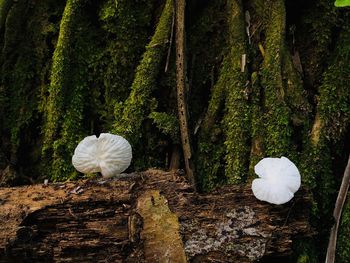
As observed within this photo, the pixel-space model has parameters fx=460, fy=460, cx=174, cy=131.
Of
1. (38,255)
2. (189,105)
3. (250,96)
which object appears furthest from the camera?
(189,105)

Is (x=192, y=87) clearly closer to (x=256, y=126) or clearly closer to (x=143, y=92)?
(x=143, y=92)

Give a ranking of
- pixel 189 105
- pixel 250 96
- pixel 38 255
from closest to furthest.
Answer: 1. pixel 38 255
2. pixel 250 96
3. pixel 189 105

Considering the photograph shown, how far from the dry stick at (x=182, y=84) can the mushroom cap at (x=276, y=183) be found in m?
0.73

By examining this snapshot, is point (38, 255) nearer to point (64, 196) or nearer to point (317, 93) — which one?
point (64, 196)

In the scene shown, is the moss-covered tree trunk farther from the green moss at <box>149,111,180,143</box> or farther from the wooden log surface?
the wooden log surface

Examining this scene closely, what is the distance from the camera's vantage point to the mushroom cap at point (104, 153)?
3400 mm

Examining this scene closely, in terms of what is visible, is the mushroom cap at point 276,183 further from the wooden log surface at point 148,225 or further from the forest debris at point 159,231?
the forest debris at point 159,231

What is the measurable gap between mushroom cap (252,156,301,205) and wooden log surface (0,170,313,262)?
8 centimetres

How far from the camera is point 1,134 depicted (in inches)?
168

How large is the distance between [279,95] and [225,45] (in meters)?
0.75

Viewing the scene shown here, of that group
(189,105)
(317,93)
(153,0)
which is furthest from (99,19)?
(317,93)

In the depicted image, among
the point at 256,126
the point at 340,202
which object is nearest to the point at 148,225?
the point at 256,126

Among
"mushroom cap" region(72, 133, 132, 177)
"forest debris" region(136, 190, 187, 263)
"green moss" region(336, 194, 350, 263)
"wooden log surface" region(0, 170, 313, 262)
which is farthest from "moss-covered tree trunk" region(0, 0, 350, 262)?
"forest debris" region(136, 190, 187, 263)

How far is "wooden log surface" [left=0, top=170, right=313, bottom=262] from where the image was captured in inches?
116
